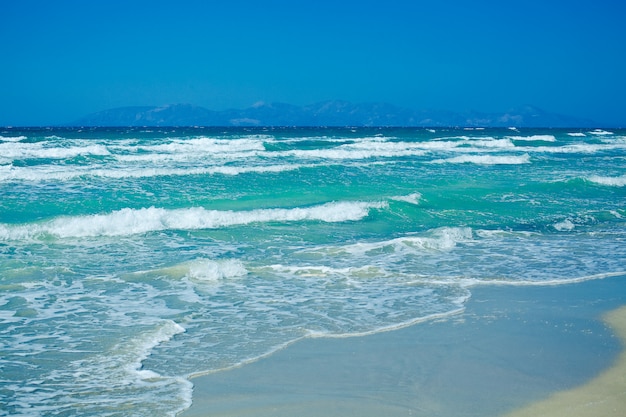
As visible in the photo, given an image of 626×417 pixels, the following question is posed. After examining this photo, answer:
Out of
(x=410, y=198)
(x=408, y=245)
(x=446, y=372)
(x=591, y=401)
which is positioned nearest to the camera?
(x=591, y=401)

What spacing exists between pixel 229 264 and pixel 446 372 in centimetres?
461

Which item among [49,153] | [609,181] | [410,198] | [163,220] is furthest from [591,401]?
[49,153]

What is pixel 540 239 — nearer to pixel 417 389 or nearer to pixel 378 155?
pixel 417 389

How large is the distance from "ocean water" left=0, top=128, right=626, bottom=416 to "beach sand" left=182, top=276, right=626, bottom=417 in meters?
0.36

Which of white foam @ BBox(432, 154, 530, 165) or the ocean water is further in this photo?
white foam @ BBox(432, 154, 530, 165)

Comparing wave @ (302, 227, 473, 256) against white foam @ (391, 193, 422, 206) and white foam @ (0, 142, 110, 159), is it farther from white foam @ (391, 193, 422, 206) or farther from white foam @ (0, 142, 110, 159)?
white foam @ (0, 142, 110, 159)

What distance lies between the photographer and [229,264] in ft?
30.2

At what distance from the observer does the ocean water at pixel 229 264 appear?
18.4ft

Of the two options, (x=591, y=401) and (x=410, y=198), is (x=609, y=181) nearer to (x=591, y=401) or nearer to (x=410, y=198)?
(x=410, y=198)

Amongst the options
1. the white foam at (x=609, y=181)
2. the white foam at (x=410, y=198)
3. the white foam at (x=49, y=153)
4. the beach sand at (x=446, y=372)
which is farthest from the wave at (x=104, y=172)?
the beach sand at (x=446, y=372)

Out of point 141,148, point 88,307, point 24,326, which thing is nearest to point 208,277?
point 88,307

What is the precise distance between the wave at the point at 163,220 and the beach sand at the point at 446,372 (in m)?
7.55

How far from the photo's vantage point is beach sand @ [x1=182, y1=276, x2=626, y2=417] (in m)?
4.63

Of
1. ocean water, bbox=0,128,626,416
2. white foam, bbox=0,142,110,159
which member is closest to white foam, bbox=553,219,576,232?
ocean water, bbox=0,128,626,416
